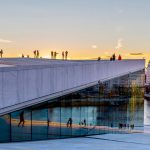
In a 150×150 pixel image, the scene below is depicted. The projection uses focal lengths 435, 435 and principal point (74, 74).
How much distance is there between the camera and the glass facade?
742 inches

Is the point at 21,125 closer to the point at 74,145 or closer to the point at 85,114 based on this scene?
the point at 74,145

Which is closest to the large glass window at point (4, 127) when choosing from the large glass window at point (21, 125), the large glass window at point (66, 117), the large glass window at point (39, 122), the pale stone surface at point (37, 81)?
the large glass window at point (21, 125)

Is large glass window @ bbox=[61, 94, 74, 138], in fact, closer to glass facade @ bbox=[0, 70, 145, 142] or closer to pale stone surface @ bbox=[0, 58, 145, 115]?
glass facade @ bbox=[0, 70, 145, 142]

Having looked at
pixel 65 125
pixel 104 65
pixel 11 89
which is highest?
pixel 104 65

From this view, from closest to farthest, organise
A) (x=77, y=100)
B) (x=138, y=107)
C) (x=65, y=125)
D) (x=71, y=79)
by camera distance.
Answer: (x=71, y=79) → (x=65, y=125) → (x=77, y=100) → (x=138, y=107)

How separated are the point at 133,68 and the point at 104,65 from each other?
16.5 m

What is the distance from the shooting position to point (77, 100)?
26094 millimetres

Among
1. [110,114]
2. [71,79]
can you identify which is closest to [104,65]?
[71,79]

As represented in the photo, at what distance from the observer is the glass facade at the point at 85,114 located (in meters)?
18.8

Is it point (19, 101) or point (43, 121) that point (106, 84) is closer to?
point (43, 121)

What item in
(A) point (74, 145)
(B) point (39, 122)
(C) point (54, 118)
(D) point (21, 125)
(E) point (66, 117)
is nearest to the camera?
(A) point (74, 145)

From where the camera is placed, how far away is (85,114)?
92.0 ft

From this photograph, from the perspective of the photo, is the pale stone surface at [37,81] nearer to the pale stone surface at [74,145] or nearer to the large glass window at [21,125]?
the pale stone surface at [74,145]

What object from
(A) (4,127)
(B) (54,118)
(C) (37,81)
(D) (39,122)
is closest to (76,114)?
(B) (54,118)
